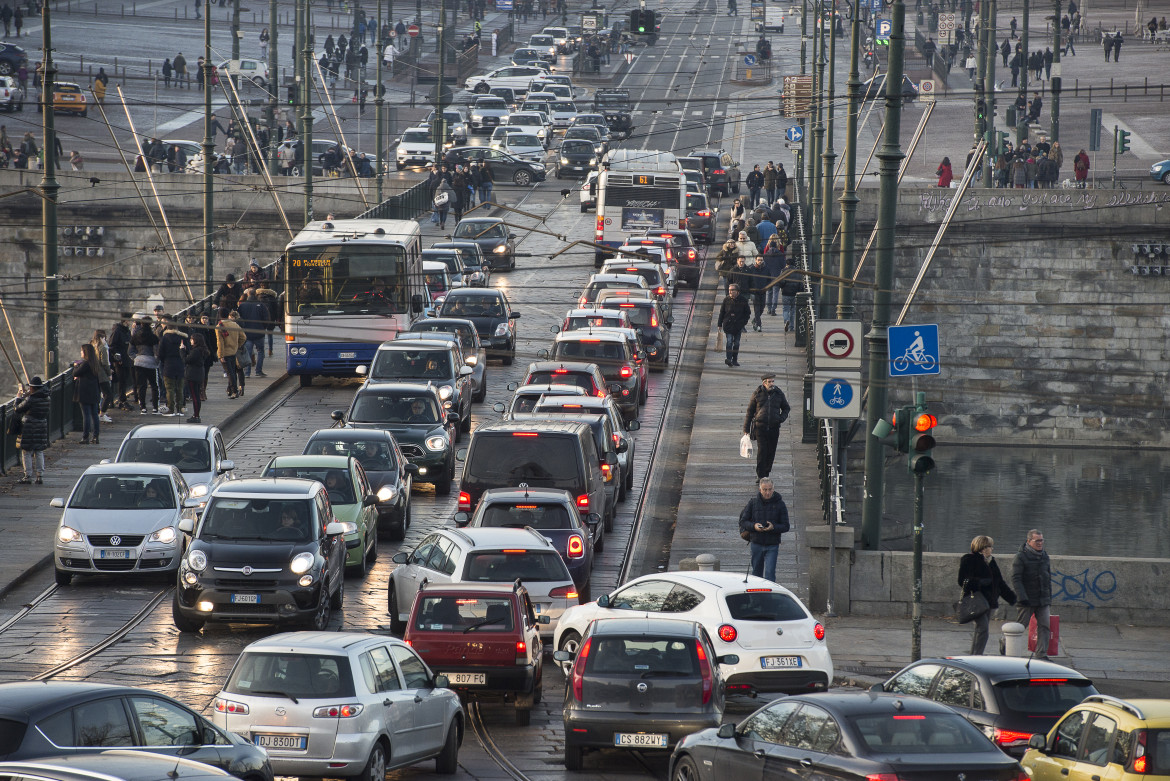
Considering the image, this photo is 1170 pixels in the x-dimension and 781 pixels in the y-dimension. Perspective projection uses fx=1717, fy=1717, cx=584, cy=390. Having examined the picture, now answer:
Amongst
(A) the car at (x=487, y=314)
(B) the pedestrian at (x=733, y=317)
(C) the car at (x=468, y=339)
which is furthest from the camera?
(A) the car at (x=487, y=314)

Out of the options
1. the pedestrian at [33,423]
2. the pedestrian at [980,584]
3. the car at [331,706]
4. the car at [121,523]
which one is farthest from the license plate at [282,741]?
the pedestrian at [33,423]

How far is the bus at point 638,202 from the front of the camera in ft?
172

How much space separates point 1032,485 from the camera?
188 feet

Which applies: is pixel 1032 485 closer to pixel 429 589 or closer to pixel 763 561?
pixel 763 561

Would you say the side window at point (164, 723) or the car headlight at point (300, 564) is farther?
the car headlight at point (300, 564)

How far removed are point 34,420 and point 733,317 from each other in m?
15.2

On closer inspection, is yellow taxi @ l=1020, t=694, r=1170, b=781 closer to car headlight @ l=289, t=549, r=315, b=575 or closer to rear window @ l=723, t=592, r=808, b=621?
rear window @ l=723, t=592, r=808, b=621

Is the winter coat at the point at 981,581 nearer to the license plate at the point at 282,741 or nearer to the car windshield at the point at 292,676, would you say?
the car windshield at the point at 292,676

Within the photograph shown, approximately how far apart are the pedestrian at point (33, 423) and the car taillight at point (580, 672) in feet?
48.4

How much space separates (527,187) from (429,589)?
5585 cm

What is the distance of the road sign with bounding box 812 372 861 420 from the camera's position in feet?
70.8

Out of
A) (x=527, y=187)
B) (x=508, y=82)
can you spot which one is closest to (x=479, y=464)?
(x=527, y=187)

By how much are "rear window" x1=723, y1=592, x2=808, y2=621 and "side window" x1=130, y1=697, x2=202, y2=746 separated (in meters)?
7.00

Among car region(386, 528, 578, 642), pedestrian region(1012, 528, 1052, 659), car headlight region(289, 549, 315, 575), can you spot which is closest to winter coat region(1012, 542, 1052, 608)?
pedestrian region(1012, 528, 1052, 659)
